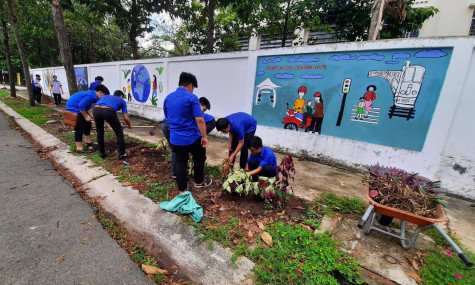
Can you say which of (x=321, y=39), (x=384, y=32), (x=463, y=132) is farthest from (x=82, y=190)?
(x=321, y=39)

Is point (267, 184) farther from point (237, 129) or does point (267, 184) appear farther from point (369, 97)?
point (369, 97)

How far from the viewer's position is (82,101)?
14.8 feet

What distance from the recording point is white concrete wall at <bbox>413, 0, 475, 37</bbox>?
10555mm

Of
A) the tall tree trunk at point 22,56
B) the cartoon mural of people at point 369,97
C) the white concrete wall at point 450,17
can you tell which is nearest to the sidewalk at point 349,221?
the cartoon mural of people at point 369,97

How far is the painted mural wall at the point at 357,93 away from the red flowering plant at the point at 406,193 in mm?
2097

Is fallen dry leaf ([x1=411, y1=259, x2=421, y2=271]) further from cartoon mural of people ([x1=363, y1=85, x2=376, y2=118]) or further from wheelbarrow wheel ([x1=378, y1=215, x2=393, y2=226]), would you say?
cartoon mural of people ([x1=363, y1=85, x2=376, y2=118])

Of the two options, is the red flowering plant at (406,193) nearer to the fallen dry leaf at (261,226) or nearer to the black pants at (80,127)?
the fallen dry leaf at (261,226)

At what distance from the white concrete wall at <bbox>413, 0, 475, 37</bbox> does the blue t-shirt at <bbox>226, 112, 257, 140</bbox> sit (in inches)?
506

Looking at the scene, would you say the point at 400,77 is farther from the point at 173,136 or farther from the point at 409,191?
the point at 173,136

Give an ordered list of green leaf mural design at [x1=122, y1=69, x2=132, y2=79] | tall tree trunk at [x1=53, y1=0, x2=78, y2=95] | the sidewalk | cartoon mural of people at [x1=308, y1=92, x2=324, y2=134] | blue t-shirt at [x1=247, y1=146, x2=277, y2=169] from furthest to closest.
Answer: green leaf mural design at [x1=122, y1=69, x2=132, y2=79], tall tree trunk at [x1=53, y1=0, x2=78, y2=95], cartoon mural of people at [x1=308, y1=92, x2=324, y2=134], blue t-shirt at [x1=247, y1=146, x2=277, y2=169], the sidewalk

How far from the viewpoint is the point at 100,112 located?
4.14 meters

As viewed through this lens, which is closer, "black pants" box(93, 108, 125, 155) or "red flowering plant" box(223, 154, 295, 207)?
"red flowering plant" box(223, 154, 295, 207)

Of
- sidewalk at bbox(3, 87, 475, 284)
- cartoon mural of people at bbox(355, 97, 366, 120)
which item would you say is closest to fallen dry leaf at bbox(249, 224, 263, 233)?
sidewalk at bbox(3, 87, 475, 284)

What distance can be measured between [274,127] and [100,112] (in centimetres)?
411
